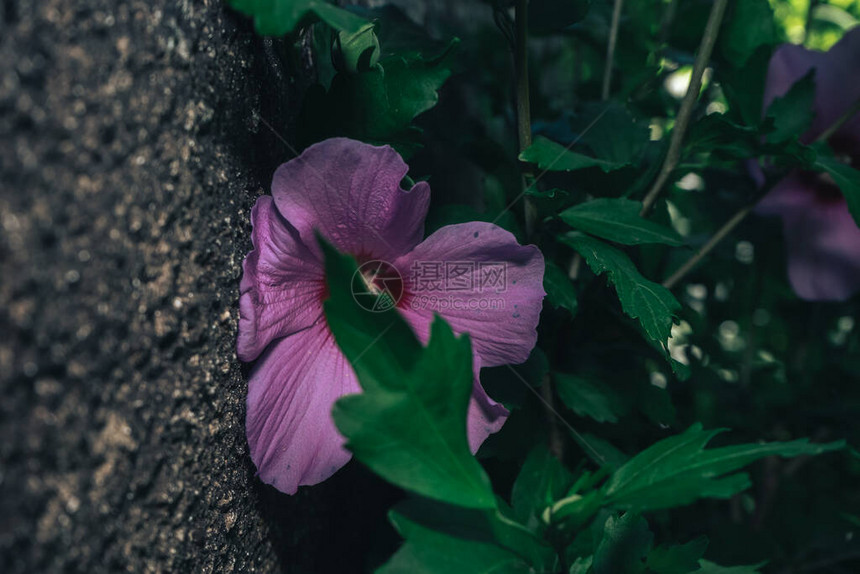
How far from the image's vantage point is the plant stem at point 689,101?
54 cm

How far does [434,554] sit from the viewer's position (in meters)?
0.33

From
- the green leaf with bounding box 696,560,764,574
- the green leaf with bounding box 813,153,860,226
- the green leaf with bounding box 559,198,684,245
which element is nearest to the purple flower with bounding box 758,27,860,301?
the green leaf with bounding box 813,153,860,226

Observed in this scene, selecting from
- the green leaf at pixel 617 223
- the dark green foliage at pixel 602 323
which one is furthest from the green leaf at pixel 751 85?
the green leaf at pixel 617 223

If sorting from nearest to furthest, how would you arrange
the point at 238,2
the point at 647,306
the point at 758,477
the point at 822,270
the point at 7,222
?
the point at 7,222
the point at 238,2
the point at 647,306
the point at 822,270
the point at 758,477

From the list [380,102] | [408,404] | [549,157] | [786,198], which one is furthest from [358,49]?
[786,198]

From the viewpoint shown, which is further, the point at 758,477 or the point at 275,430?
the point at 758,477

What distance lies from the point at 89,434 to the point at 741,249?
36.9 inches

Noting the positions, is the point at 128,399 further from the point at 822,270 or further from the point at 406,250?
the point at 822,270

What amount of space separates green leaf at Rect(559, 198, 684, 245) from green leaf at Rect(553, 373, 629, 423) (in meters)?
0.15

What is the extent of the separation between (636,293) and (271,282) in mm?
267

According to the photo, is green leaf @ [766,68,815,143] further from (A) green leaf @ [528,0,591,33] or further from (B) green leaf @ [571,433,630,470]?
(B) green leaf @ [571,433,630,470]

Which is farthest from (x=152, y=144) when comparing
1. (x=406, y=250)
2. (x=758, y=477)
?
(x=758, y=477)

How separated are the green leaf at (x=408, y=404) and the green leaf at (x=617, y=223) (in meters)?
0.23

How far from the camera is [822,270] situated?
70 centimetres
